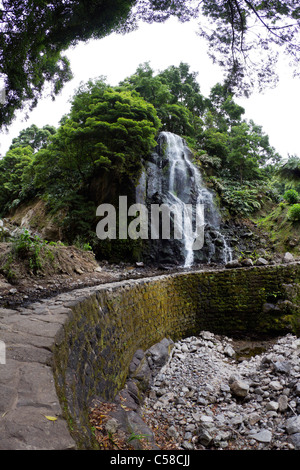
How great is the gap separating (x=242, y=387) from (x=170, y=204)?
818 cm

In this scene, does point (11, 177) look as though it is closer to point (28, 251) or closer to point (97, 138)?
point (97, 138)

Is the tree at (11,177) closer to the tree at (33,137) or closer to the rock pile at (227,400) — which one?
the tree at (33,137)

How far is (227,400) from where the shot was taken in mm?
3406

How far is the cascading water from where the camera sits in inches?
398

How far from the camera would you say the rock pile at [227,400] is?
267 cm

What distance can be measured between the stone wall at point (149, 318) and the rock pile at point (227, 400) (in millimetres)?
613

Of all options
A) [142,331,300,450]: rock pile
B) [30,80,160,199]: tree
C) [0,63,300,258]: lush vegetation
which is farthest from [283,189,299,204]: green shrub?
[142,331,300,450]: rock pile

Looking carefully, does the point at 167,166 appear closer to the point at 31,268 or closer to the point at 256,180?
the point at 256,180

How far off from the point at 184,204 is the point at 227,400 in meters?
8.68

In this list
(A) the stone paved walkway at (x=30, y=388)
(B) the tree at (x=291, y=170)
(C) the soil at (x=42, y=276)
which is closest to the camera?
(A) the stone paved walkway at (x=30, y=388)

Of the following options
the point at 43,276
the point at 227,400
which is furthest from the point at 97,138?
the point at 227,400

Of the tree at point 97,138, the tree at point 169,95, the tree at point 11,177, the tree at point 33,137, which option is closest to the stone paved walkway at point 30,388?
the tree at point 97,138

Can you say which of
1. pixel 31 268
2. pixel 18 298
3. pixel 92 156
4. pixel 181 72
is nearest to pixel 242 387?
pixel 18 298

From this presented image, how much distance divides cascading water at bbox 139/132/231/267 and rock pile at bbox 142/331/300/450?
5524mm
